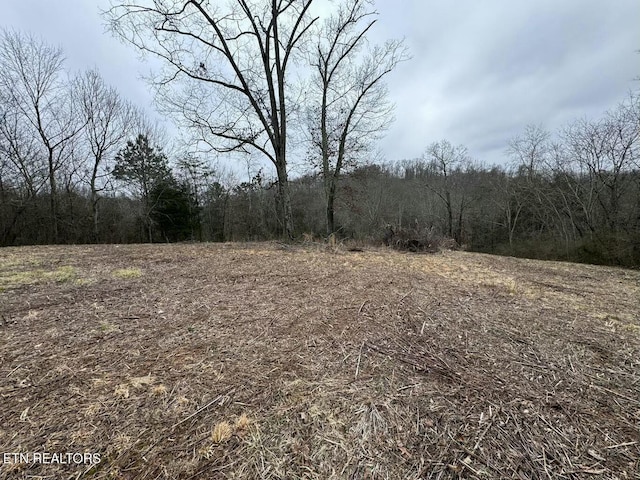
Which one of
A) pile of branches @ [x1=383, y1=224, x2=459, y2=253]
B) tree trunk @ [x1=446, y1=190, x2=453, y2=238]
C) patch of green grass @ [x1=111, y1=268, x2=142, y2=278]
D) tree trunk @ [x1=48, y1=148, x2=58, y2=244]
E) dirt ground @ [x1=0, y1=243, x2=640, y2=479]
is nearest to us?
dirt ground @ [x1=0, y1=243, x2=640, y2=479]

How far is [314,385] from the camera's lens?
1.69 metres

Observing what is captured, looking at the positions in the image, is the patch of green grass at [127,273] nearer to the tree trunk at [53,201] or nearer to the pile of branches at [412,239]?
the pile of branches at [412,239]

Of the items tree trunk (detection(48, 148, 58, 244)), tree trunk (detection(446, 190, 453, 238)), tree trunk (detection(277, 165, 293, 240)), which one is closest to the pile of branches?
tree trunk (detection(277, 165, 293, 240))

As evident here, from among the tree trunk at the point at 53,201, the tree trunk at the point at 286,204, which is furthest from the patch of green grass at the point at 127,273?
the tree trunk at the point at 53,201

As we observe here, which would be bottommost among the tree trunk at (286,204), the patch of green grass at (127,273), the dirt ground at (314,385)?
the dirt ground at (314,385)

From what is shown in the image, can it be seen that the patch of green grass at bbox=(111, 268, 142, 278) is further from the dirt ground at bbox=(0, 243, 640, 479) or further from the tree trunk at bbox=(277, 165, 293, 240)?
the tree trunk at bbox=(277, 165, 293, 240)

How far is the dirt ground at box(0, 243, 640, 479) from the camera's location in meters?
1.20

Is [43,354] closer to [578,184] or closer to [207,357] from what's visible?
[207,357]

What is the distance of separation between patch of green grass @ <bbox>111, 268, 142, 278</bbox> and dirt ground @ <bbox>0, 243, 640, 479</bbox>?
2.48 ft

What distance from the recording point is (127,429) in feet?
4.35

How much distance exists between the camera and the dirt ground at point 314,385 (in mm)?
1201

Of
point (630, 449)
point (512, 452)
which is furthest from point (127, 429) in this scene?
point (630, 449)

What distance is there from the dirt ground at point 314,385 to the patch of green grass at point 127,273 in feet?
2.48

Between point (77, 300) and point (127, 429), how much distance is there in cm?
253
